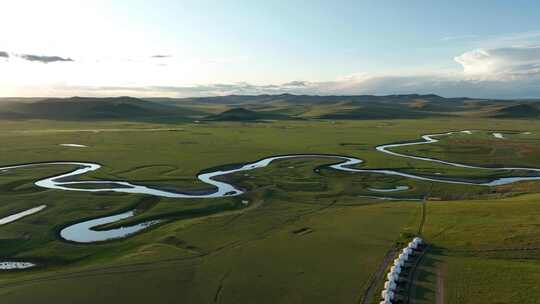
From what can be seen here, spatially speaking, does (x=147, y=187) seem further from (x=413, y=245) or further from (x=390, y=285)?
(x=390, y=285)

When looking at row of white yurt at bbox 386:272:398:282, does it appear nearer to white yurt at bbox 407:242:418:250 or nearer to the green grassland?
the green grassland

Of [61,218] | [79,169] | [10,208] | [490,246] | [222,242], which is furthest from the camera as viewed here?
[79,169]

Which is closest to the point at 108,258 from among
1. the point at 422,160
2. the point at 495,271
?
the point at 495,271

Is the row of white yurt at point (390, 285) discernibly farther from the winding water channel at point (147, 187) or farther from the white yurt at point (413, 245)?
the winding water channel at point (147, 187)

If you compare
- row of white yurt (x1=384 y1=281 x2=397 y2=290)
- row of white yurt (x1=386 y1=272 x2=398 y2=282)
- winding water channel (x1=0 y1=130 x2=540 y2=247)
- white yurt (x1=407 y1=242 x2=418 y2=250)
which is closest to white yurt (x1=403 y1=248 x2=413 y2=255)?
white yurt (x1=407 y1=242 x2=418 y2=250)

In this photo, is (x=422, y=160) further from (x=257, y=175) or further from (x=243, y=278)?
(x=243, y=278)

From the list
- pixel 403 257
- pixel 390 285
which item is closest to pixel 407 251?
pixel 403 257

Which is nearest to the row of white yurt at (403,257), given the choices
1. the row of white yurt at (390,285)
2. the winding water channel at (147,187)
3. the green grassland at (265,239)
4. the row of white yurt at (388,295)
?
the green grassland at (265,239)

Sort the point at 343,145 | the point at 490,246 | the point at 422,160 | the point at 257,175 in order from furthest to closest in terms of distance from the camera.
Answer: the point at 343,145, the point at 422,160, the point at 257,175, the point at 490,246
